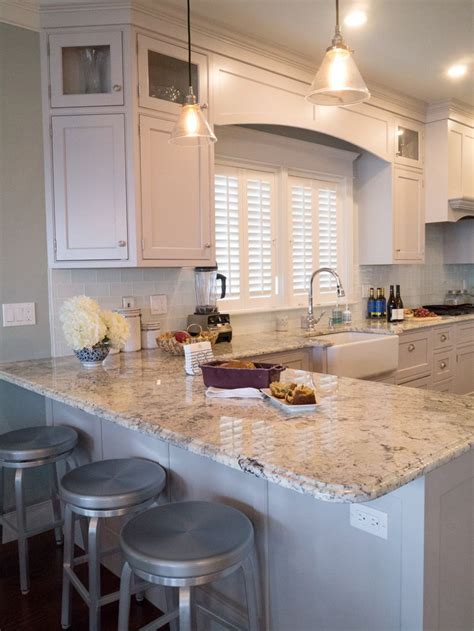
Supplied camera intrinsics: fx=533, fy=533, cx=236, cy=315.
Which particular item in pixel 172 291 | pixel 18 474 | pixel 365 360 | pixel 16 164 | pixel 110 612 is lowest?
pixel 110 612

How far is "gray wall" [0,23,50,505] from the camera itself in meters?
2.69

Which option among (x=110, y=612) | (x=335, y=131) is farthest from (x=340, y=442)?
(x=335, y=131)

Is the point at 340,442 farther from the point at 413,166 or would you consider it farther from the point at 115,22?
the point at 413,166

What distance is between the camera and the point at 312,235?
431cm

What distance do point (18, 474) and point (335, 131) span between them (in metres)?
3.07

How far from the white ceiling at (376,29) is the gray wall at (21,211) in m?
0.82

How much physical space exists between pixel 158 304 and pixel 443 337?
2502 mm

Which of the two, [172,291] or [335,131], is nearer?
[172,291]

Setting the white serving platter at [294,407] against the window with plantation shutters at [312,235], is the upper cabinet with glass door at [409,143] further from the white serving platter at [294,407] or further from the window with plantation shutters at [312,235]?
the white serving platter at [294,407]

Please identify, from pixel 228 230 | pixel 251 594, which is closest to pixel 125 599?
pixel 251 594

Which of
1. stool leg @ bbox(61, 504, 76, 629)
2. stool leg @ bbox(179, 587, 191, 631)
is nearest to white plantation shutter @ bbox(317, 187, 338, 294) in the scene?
stool leg @ bbox(61, 504, 76, 629)

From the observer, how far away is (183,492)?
1.91 metres

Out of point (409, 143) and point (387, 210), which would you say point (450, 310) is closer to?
point (387, 210)

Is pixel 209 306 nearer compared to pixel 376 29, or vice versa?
pixel 376 29
